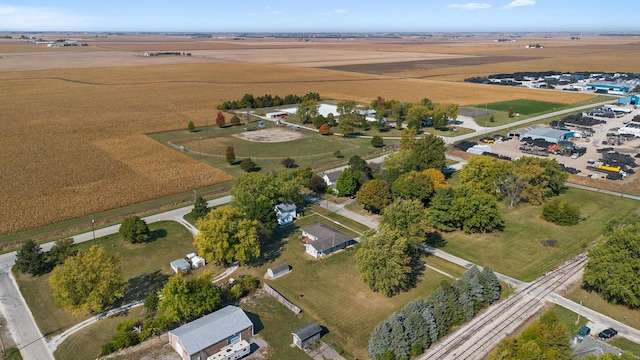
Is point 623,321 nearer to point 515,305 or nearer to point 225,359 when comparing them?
point 515,305

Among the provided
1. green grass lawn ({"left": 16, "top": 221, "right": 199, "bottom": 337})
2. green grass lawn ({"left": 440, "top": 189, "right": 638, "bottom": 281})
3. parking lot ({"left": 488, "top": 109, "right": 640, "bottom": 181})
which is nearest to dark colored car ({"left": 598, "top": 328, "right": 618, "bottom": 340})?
green grass lawn ({"left": 440, "top": 189, "right": 638, "bottom": 281})

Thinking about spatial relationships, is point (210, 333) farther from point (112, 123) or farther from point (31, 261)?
point (112, 123)

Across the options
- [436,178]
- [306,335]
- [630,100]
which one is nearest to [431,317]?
[306,335]

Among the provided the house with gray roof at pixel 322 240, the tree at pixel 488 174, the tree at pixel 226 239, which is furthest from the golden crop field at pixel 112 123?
the tree at pixel 488 174

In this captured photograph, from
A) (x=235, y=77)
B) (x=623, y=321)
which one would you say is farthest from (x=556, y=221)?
(x=235, y=77)

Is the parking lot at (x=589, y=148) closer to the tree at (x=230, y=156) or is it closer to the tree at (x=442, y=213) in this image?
the tree at (x=442, y=213)
